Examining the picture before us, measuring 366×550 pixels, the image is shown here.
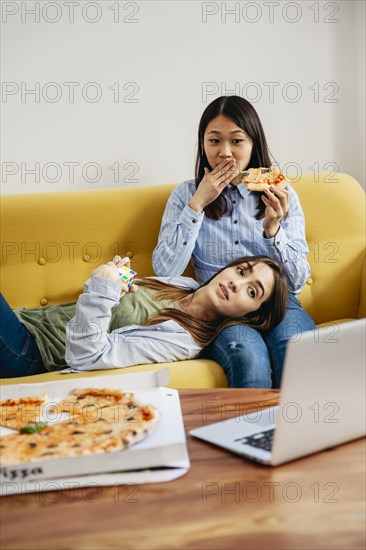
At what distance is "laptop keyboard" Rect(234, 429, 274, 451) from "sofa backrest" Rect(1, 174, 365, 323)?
5.04 ft

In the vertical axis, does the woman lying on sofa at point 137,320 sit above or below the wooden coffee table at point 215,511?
above

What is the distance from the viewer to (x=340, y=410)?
34.7 inches

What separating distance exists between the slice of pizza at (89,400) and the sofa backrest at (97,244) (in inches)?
52.1

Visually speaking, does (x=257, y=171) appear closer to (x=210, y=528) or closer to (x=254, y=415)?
(x=254, y=415)

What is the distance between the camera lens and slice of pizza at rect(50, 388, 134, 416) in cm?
104

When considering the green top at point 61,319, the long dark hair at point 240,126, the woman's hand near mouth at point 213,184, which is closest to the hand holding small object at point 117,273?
the green top at point 61,319

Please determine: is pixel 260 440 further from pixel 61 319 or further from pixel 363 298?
pixel 363 298

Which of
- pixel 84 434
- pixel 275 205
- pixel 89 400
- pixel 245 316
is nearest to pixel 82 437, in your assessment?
pixel 84 434

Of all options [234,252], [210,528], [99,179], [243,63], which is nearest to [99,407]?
[210,528]

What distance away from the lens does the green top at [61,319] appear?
203 cm

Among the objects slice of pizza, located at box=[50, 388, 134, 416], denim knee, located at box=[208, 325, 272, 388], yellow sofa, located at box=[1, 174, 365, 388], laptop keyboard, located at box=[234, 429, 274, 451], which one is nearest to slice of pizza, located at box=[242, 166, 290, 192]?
yellow sofa, located at box=[1, 174, 365, 388]

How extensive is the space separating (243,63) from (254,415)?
86.9 inches

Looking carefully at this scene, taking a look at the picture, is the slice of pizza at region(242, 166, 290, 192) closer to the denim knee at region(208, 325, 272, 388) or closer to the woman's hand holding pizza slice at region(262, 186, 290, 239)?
the woman's hand holding pizza slice at region(262, 186, 290, 239)

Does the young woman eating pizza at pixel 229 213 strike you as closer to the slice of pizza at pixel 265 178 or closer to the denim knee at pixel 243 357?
the slice of pizza at pixel 265 178
